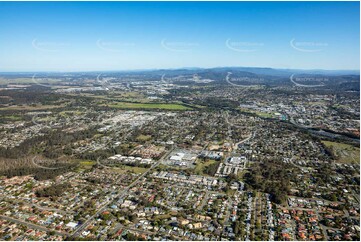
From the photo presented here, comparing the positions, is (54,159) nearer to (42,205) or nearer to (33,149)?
(33,149)

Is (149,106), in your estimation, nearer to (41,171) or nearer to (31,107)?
(31,107)

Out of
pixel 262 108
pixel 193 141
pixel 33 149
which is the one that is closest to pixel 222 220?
pixel 193 141

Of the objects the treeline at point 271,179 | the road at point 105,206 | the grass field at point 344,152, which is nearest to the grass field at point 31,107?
the road at point 105,206

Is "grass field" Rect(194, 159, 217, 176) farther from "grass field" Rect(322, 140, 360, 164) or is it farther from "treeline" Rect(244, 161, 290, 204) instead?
"grass field" Rect(322, 140, 360, 164)

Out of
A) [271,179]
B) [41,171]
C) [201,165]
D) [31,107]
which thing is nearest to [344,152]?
[271,179]

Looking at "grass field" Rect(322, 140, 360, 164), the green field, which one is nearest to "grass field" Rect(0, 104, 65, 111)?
the green field

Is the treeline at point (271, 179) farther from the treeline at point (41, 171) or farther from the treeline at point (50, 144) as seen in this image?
the treeline at point (50, 144)
